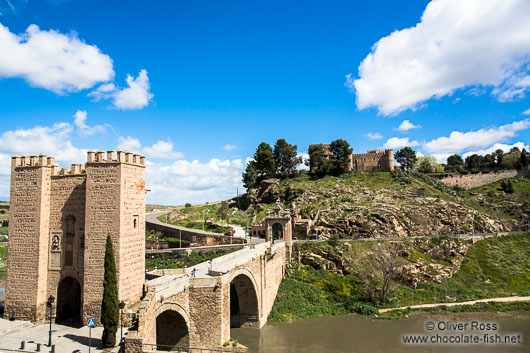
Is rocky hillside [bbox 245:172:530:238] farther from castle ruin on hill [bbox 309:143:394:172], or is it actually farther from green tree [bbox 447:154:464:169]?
green tree [bbox 447:154:464:169]

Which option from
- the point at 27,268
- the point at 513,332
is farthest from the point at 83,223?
the point at 513,332

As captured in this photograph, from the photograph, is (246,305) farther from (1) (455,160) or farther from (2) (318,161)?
(1) (455,160)

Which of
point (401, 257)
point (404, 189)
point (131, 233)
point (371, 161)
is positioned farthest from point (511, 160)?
point (131, 233)

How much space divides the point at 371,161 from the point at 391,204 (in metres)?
15.6

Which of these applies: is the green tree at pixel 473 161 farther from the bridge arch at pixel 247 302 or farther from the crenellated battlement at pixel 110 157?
the crenellated battlement at pixel 110 157

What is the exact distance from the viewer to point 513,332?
26219 millimetres

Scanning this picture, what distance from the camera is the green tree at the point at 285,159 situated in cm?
6072

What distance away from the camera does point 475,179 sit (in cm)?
6331

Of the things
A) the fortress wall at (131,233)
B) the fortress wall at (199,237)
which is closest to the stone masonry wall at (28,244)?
the fortress wall at (131,233)

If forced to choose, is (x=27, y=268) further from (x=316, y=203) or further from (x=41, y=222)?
(x=316, y=203)

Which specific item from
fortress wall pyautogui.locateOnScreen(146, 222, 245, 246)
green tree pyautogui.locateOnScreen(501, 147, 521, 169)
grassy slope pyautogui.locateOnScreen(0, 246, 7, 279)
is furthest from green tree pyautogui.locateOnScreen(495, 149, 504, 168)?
grassy slope pyautogui.locateOnScreen(0, 246, 7, 279)

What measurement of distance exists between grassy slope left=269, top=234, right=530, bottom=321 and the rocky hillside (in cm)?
438

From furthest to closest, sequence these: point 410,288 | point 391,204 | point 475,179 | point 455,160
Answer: point 455,160, point 475,179, point 391,204, point 410,288

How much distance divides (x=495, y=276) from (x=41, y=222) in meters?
40.7
